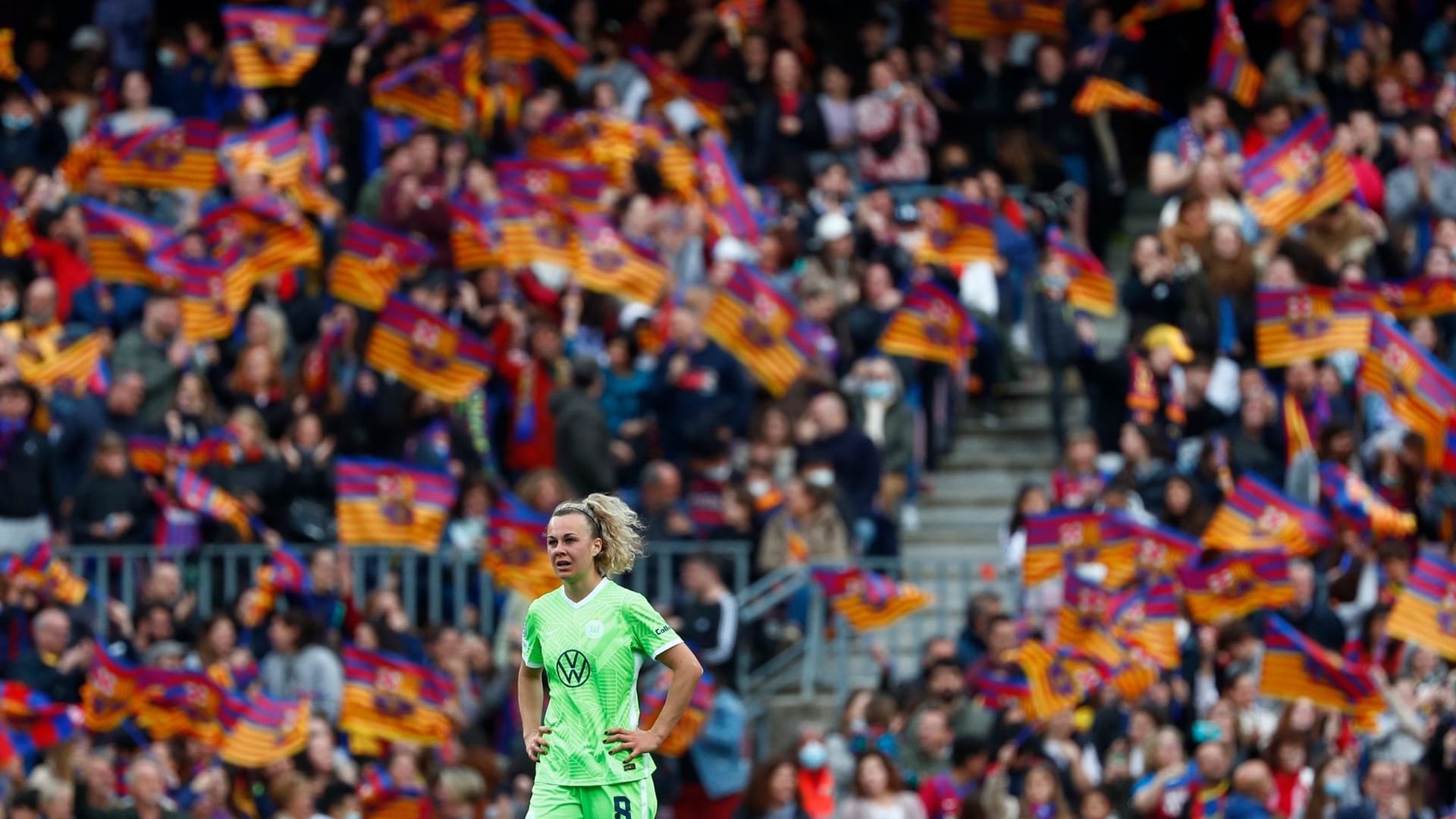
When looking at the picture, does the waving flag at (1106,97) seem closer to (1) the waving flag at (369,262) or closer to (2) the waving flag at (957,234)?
(2) the waving flag at (957,234)

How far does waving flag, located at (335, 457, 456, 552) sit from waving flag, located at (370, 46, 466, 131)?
4.46m

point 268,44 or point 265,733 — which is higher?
point 268,44

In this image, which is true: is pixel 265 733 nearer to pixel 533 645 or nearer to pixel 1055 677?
pixel 1055 677

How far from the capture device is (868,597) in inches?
944

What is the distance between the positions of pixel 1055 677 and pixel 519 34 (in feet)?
27.1

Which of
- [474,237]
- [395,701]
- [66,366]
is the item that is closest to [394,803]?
[395,701]

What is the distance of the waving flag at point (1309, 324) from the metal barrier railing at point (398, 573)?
3.90m

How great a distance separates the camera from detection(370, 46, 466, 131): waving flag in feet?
92.3

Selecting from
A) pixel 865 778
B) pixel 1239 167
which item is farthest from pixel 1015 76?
pixel 865 778

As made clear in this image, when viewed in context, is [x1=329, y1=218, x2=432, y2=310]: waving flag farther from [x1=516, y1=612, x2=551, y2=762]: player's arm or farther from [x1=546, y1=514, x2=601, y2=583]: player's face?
[x1=546, y1=514, x2=601, y2=583]: player's face

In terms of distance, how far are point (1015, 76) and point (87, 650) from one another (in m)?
9.77

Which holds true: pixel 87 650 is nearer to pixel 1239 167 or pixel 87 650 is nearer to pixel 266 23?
pixel 266 23

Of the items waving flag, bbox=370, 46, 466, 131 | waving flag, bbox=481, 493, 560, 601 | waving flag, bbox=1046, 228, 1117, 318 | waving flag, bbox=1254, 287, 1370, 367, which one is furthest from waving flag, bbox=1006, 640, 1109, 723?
waving flag, bbox=370, 46, 466, 131

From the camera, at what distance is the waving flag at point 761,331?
84.5ft
